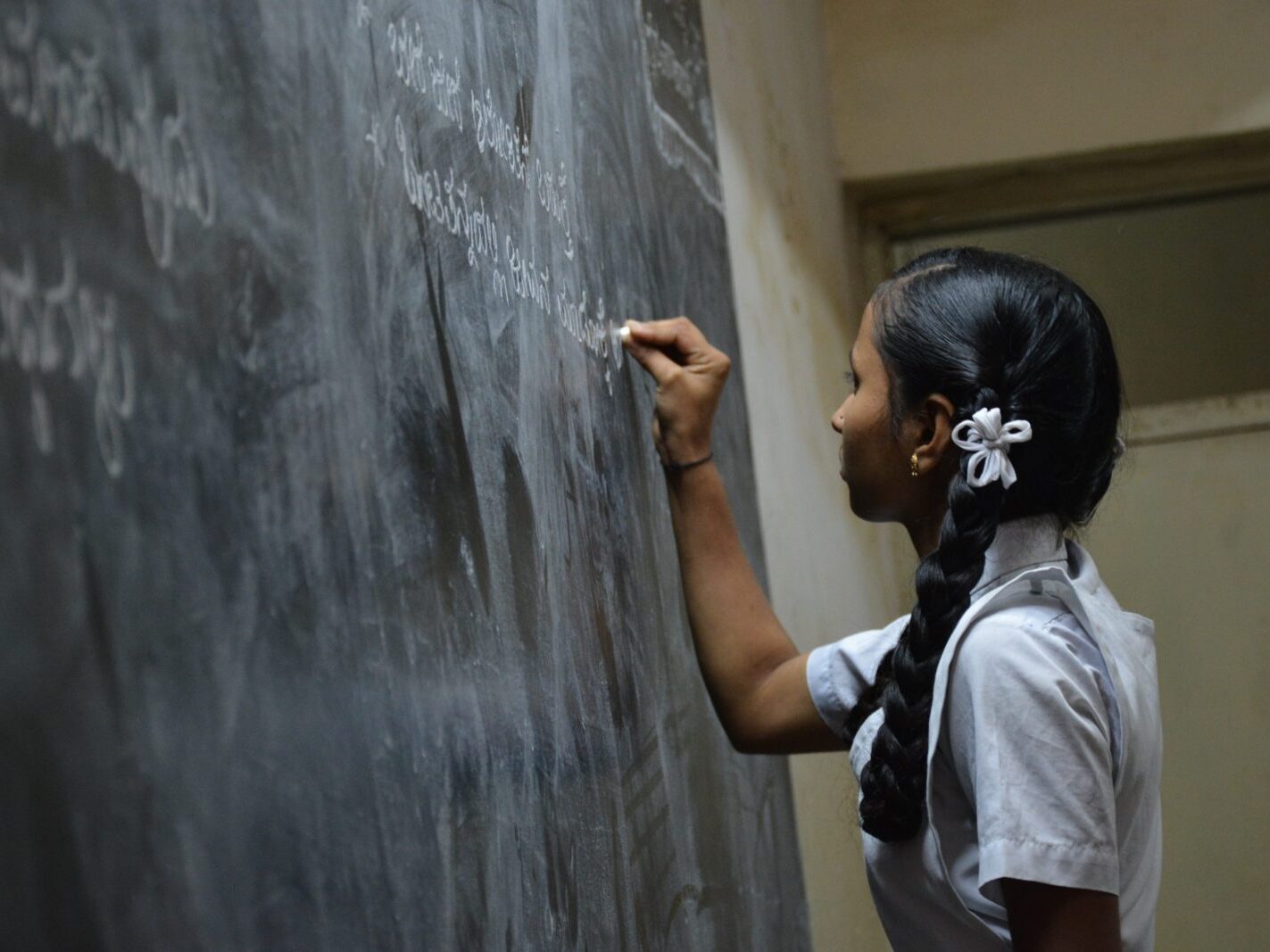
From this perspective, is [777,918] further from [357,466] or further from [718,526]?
[357,466]

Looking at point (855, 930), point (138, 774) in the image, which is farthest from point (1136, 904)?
point (855, 930)

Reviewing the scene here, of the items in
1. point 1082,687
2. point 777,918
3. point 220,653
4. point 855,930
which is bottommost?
point 855,930

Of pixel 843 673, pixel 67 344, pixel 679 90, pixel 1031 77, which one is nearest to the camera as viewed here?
pixel 67 344

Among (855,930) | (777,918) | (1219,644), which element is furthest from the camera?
(1219,644)

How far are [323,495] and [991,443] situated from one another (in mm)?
561

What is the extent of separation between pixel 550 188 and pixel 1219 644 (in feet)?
8.35

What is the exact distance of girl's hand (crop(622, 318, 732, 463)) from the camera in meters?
1.46

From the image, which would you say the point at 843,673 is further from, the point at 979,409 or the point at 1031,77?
the point at 1031,77

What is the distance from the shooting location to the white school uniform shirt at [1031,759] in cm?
101

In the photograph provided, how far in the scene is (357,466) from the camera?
2.73 feet

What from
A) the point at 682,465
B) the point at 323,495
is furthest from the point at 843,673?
the point at 323,495

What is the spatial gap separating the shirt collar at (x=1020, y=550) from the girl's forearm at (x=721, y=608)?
0.30m

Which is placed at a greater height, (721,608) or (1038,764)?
(721,608)

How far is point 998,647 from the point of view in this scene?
1.05 metres
